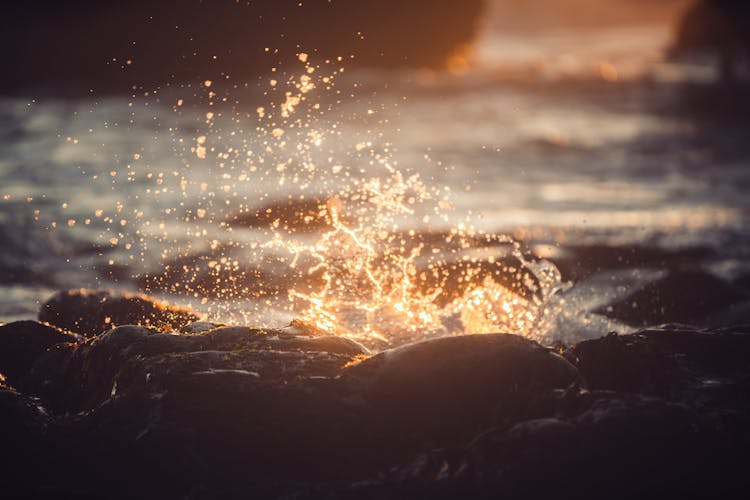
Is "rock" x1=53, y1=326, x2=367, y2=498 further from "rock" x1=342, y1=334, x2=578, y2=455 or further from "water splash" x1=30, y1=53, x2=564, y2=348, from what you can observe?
"water splash" x1=30, y1=53, x2=564, y2=348

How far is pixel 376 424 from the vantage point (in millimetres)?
4012

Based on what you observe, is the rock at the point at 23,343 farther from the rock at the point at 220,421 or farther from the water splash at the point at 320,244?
the water splash at the point at 320,244

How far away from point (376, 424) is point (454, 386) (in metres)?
0.38

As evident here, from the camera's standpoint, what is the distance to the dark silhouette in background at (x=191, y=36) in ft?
56.3

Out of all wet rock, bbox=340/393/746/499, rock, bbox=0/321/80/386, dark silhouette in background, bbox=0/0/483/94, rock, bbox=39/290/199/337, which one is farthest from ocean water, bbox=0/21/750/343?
wet rock, bbox=340/393/746/499

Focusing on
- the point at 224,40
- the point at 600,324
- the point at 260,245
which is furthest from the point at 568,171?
the point at 600,324

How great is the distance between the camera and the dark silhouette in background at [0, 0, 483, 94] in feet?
56.3

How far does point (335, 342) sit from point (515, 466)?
4.42 feet

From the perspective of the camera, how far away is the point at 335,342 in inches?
188

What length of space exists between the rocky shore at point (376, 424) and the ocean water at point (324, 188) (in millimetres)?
1773

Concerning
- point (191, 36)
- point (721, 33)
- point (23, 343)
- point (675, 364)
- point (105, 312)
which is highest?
point (721, 33)

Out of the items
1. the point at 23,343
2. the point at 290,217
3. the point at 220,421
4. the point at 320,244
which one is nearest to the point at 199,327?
the point at 23,343

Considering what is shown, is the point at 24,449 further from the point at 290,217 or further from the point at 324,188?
the point at 324,188

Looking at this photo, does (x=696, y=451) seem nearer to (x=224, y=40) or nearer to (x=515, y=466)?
(x=515, y=466)
